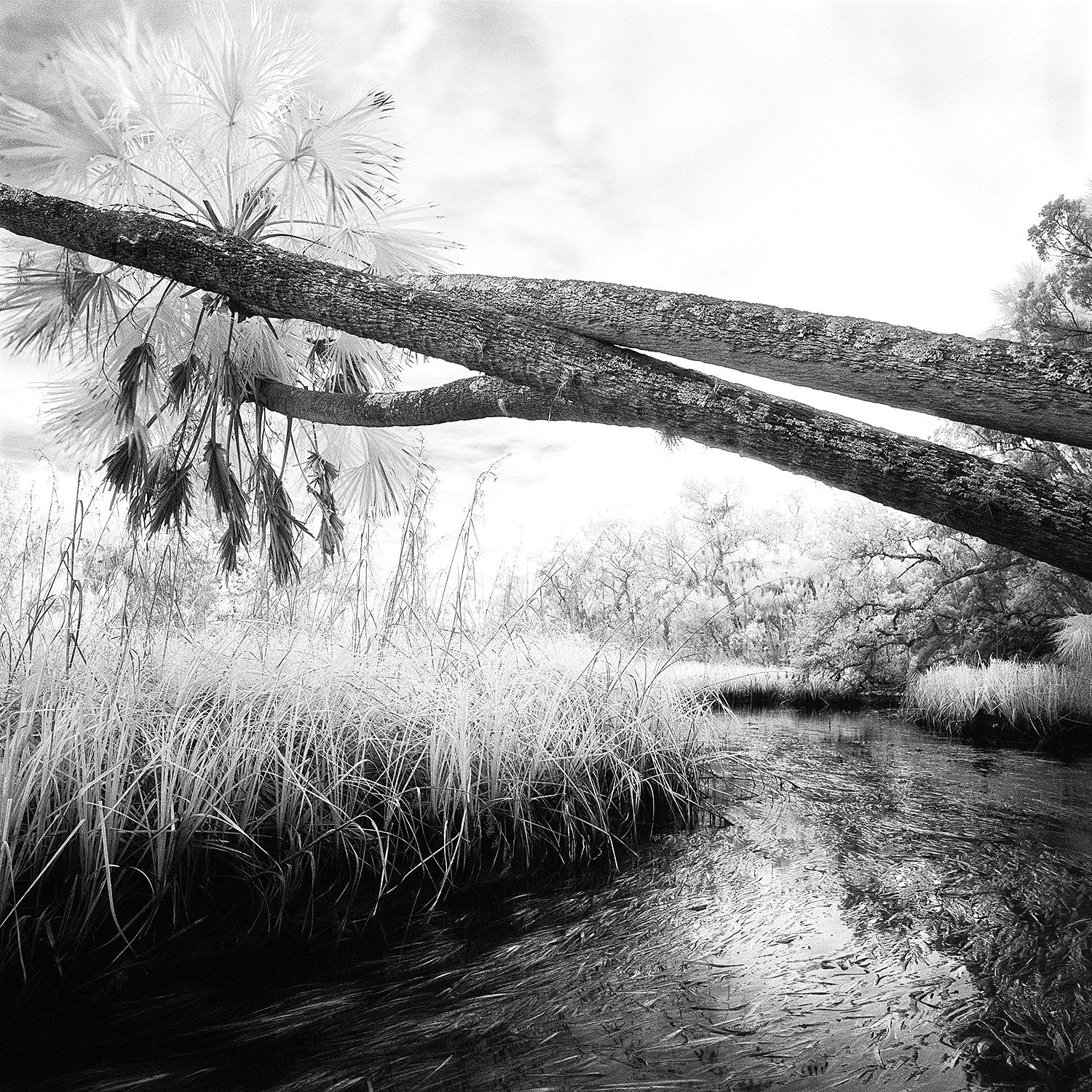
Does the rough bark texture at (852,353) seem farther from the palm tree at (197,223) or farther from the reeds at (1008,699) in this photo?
the reeds at (1008,699)

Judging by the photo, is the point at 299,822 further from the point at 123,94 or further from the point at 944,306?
the point at 944,306

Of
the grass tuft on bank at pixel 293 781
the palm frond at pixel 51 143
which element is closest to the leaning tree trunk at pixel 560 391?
the palm frond at pixel 51 143

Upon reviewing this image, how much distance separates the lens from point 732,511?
50.8 feet

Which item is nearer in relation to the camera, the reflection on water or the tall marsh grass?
the reflection on water

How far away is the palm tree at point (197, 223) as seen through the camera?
389cm

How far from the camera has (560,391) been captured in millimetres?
2447

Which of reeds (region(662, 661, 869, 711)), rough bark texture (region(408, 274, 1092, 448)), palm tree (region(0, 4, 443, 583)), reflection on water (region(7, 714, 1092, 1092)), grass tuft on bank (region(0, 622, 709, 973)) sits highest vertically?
palm tree (region(0, 4, 443, 583))

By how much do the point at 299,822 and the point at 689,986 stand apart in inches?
40.7

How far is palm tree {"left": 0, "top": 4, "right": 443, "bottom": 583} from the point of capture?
3.89m

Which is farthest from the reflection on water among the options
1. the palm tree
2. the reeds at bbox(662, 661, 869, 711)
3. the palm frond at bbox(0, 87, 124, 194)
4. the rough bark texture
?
the reeds at bbox(662, 661, 869, 711)

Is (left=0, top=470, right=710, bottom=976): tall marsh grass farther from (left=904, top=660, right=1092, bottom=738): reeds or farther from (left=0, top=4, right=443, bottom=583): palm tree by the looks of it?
(left=904, top=660, right=1092, bottom=738): reeds

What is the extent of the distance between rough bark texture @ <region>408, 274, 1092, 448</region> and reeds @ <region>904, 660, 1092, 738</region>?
496 centimetres

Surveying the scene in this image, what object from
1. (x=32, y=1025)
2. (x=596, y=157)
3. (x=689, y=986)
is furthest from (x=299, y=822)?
(x=596, y=157)

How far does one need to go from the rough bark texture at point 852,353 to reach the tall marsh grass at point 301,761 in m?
1.06
